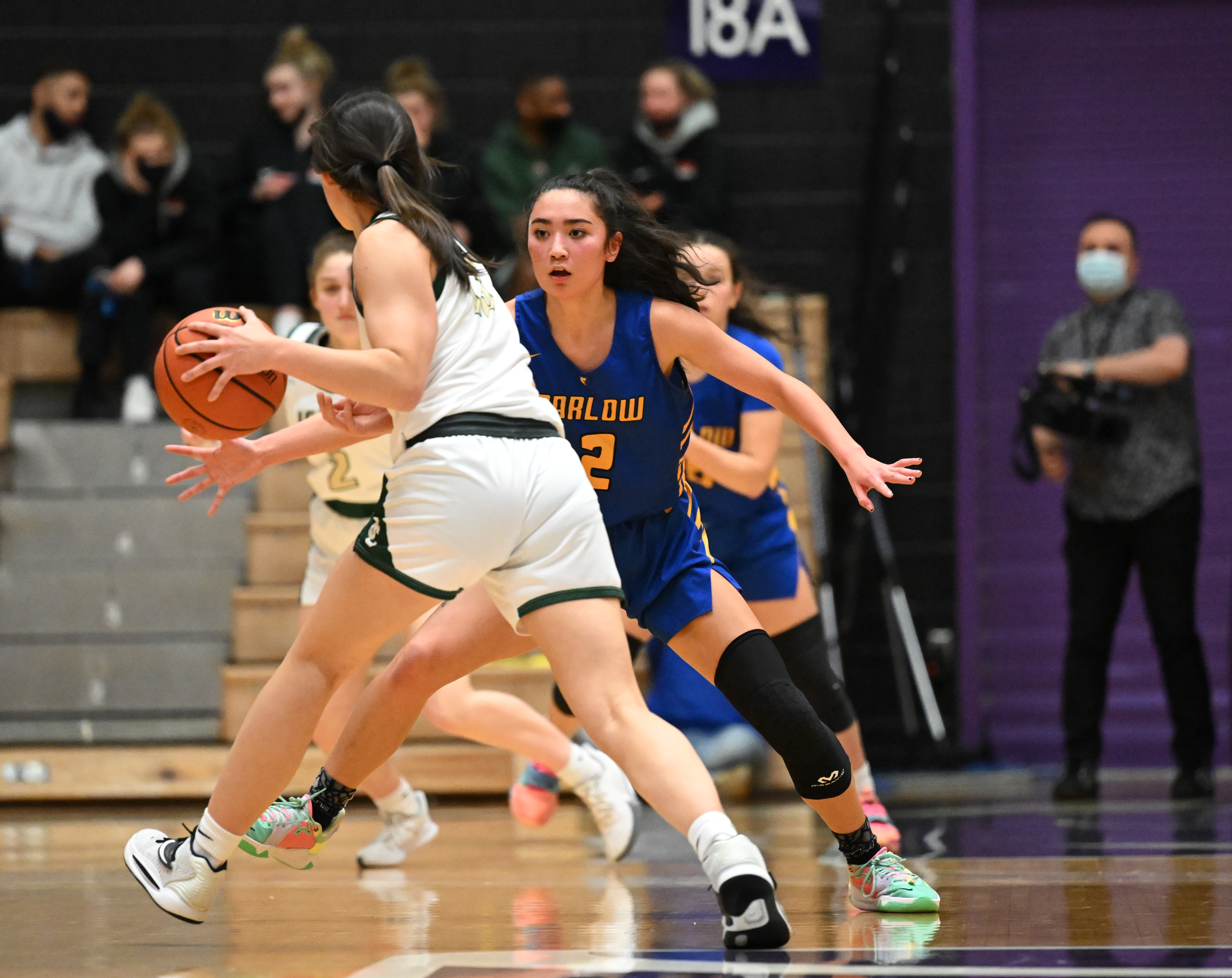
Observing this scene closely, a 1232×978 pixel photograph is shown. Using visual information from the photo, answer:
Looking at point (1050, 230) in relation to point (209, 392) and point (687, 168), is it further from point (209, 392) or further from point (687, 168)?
point (209, 392)

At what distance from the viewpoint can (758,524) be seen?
4.22m

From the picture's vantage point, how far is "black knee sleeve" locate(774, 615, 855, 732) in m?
4.19

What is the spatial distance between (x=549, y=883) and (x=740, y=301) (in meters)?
1.58

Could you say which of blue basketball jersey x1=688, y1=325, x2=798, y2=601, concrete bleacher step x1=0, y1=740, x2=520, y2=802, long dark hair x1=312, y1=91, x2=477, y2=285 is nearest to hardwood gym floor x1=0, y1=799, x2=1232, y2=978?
concrete bleacher step x1=0, y1=740, x2=520, y2=802

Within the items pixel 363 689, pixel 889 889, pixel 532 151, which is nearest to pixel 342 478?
pixel 363 689

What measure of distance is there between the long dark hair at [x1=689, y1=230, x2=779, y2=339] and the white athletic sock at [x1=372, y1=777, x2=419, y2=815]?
4.93 ft

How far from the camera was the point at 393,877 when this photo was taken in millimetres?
4105

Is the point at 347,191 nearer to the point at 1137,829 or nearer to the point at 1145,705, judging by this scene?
the point at 1137,829

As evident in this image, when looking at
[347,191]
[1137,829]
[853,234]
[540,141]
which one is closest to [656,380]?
[347,191]

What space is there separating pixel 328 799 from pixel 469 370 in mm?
976

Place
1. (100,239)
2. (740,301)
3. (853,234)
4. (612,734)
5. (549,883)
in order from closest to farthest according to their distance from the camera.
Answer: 1. (612,734)
2. (549,883)
3. (740,301)
4. (100,239)
5. (853,234)

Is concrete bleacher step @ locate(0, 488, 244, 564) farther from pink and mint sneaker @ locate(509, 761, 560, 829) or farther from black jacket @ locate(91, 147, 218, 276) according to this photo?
pink and mint sneaker @ locate(509, 761, 560, 829)

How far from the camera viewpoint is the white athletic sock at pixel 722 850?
2.75 m

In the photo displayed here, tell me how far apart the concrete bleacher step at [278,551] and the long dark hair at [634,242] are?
3.59 meters
